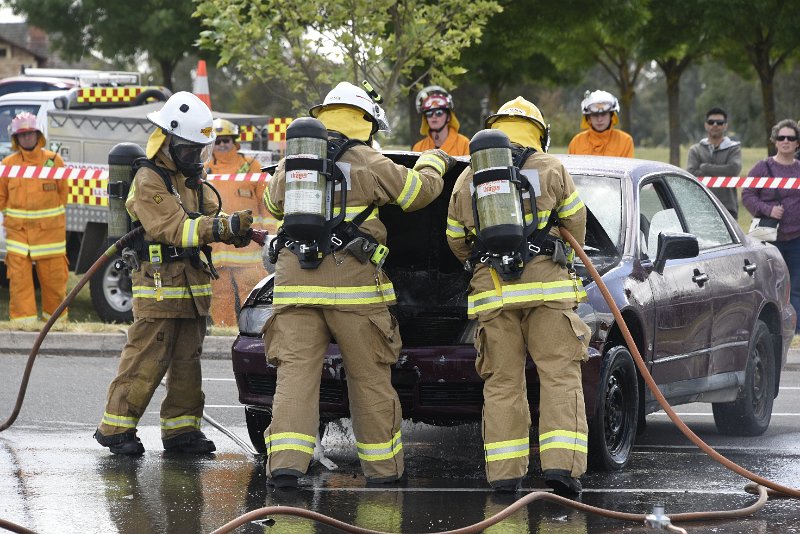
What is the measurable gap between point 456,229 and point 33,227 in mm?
6628

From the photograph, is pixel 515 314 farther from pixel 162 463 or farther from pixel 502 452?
pixel 162 463

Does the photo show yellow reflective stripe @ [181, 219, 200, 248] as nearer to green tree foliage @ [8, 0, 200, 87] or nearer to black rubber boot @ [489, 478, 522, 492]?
black rubber boot @ [489, 478, 522, 492]

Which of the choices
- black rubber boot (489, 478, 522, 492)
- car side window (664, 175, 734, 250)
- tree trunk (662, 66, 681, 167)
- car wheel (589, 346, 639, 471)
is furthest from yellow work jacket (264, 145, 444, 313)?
tree trunk (662, 66, 681, 167)

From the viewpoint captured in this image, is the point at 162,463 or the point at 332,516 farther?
the point at 162,463

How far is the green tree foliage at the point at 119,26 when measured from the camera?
29.2 metres

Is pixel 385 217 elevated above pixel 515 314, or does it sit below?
above

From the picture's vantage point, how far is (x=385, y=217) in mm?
6844

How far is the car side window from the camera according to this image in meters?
7.38

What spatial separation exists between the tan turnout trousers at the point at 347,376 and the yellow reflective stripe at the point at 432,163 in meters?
0.70

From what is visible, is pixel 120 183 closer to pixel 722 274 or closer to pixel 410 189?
pixel 410 189

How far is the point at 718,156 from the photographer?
13062mm

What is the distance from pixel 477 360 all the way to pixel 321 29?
8.43 metres

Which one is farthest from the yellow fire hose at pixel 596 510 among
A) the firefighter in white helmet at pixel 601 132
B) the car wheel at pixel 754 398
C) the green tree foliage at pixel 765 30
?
the green tree foliage at pixel 765 30

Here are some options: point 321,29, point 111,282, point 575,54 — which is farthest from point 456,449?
Result: point 575,54
